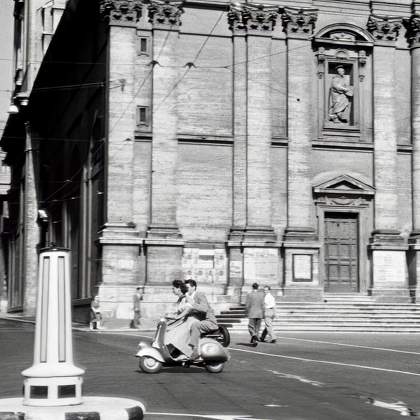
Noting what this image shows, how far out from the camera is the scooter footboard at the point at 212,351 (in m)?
14.8

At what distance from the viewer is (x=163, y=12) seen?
1353 inches

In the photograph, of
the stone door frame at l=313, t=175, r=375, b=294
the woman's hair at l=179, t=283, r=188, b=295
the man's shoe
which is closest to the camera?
the man's shoe

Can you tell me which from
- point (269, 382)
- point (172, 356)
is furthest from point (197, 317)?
point (269, 382)

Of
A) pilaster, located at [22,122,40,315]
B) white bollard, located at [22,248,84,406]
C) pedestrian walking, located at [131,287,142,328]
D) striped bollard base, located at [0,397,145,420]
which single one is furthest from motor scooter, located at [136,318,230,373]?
pilaster, located at [22,122,40,315]

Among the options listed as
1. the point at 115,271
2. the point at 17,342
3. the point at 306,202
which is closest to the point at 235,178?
the point at 306,202

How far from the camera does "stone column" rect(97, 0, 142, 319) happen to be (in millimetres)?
32812

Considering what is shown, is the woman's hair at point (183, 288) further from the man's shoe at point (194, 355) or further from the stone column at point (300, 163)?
the stone column at point (300, 163)

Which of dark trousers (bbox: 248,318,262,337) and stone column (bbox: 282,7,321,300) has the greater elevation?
stone column (bbox: 282,7,321,300)

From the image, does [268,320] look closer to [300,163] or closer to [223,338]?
[223,338]

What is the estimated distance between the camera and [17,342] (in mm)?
25250

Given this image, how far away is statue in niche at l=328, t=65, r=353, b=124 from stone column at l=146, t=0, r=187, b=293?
6058 millimetres

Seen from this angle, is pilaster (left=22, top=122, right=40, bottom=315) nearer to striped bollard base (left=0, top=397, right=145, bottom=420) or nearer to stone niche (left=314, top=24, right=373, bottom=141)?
stone niche (left=314, top=24, right=373, bottom=141)

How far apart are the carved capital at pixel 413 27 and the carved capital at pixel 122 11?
10.8 metres

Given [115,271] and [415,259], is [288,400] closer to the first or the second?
[115,271]
